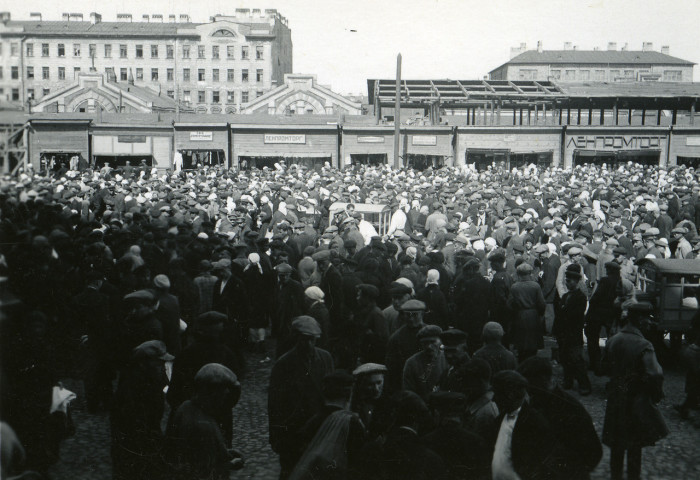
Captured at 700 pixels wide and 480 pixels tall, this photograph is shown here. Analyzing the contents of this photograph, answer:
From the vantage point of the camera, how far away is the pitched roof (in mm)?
70812

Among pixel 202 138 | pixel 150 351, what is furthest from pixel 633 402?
pixel 202 138

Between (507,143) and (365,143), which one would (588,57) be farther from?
(365,143)

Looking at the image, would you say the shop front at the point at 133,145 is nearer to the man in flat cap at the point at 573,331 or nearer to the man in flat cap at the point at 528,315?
the man in flat cap at the point at 528,315

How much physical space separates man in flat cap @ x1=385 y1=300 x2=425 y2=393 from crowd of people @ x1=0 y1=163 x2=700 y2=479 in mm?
17

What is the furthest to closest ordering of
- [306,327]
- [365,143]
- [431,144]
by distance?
[431,144] → [365,143] → [306,327]

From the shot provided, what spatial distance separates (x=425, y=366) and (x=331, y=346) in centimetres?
250

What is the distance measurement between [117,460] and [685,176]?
25.3 metres

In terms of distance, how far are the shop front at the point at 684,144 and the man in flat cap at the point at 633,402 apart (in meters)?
31.5

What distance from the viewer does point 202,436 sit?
4.38 m

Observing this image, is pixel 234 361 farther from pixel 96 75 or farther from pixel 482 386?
pixel 96 75

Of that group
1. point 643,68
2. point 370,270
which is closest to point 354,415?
point 370,270

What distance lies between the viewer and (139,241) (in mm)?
10594

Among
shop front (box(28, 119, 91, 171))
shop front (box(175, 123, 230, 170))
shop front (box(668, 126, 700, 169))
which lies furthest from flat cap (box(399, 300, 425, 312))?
shop front (box(668, 126, 700, 169))

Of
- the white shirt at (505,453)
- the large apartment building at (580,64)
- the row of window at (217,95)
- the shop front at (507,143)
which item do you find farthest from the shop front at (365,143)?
the row of window at (217,95)
